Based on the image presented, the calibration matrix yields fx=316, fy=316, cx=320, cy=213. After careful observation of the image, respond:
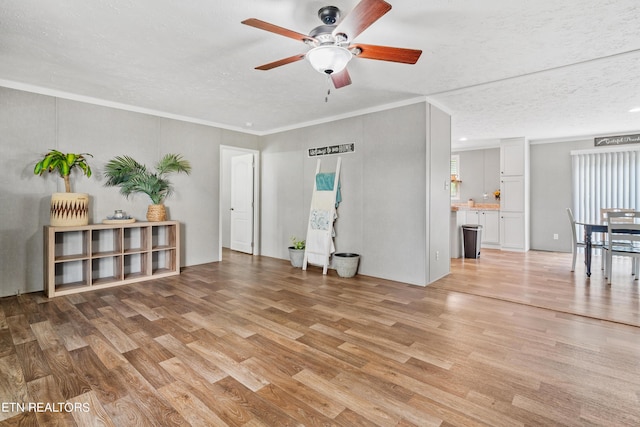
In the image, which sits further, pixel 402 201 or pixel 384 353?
pixel 402 201

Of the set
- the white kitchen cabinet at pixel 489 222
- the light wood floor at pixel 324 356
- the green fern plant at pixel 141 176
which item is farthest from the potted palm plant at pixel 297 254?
the white kitchen cabinet at pixel 489 222

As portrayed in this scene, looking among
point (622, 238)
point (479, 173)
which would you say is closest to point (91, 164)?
point (622, 238)

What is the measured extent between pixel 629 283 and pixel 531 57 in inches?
138

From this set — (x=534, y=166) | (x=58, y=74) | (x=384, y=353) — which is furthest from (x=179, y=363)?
(x=534, y=166)

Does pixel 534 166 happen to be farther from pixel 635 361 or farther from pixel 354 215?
pixel 635 361

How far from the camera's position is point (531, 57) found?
10.0 feet

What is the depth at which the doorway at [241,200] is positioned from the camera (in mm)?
6539

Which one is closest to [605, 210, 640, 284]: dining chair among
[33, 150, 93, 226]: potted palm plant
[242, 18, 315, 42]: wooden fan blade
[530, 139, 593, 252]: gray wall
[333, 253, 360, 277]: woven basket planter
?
[530, 139, 593, 252]: gray wall

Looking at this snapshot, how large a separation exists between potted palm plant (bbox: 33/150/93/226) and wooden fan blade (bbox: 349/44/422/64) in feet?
12.2

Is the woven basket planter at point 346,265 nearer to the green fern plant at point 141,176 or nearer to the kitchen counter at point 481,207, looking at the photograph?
the green fern plant at point 141,176

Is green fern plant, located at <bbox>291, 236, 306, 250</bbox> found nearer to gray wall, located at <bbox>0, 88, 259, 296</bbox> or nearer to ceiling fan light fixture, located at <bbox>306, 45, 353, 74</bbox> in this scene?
gray wall, located at <bbox>0, 88, 259, 296</bbox>

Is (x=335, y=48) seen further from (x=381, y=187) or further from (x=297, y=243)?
(x=297, y=243)

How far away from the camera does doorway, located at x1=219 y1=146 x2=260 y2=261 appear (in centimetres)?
654

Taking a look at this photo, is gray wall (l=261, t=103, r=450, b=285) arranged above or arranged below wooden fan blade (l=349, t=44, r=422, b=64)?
below
